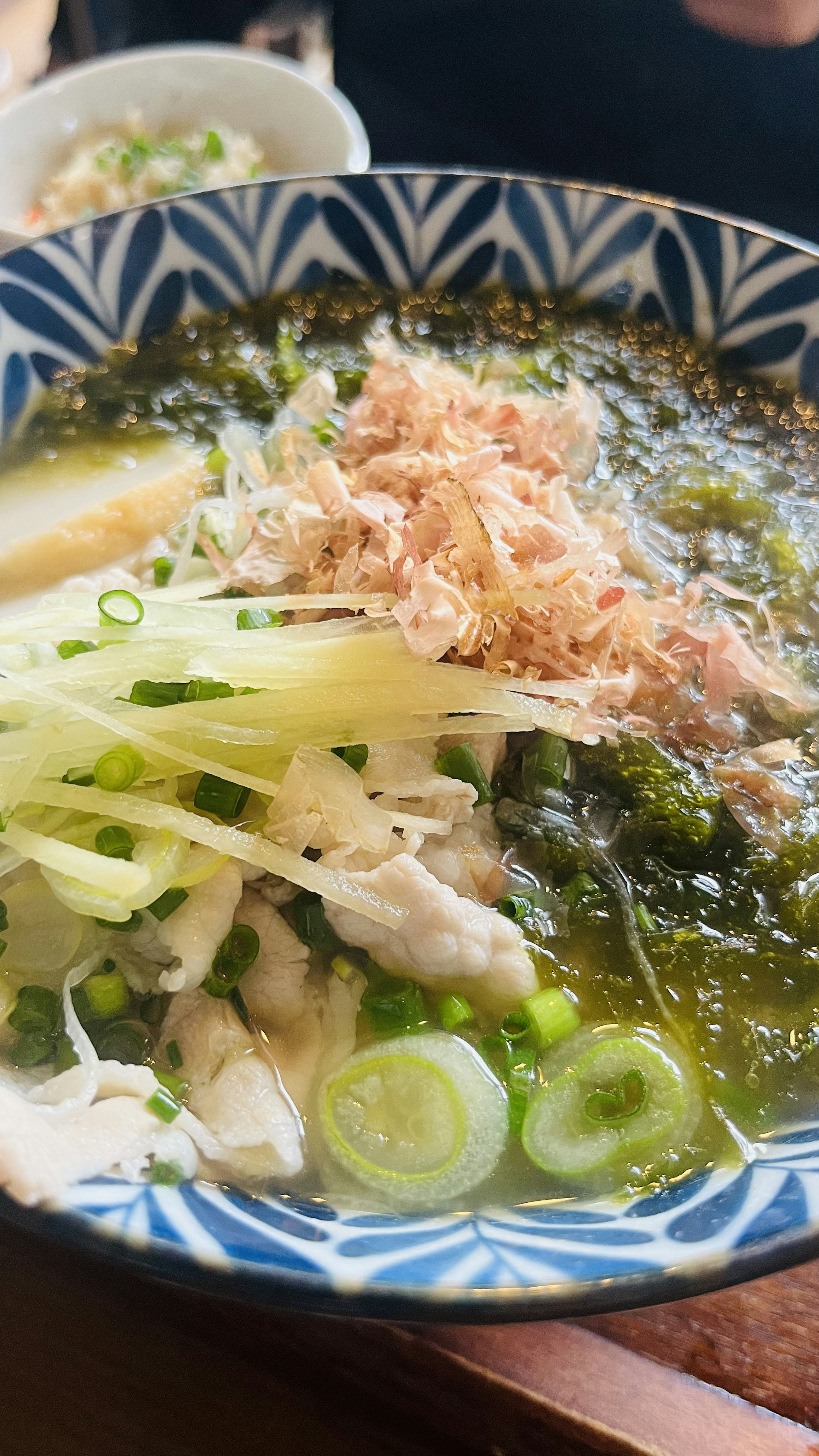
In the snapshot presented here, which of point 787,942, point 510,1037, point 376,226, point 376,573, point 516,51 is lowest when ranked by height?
point 510,1037

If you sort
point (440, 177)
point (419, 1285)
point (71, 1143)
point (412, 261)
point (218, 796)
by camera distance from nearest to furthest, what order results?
1. point (419, 1285)
2. point (71, 1143)
3. point (218, 796)
4. point (440, 177)
5. point (412, 261)

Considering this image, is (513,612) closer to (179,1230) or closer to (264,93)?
(179,1230)

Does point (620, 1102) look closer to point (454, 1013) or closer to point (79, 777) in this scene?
point (454, 1013)

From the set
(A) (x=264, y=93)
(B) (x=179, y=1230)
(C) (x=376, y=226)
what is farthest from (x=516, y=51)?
(B) (x=179, y=1230)

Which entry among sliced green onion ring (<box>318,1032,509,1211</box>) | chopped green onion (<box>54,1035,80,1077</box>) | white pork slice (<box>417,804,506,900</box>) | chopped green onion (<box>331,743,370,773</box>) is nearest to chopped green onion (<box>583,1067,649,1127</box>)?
sliced green onion ring (<box>318,1032,509,1211</box>)

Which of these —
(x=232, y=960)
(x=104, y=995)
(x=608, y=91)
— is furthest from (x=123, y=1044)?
(x=608, y=91)

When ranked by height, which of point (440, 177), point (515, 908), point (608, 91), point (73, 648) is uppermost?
point (608, 91)
